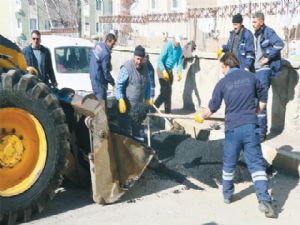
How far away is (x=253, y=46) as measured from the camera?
24.7ft

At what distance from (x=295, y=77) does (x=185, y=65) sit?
12.1 feet

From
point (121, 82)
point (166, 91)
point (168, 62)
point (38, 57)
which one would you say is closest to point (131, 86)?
point (121, 82)

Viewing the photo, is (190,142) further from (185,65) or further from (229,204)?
(185,65)

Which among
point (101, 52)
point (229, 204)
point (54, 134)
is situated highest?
point (101, 52)

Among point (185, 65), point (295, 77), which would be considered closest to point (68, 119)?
point (295, 77)

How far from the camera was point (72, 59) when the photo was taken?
34.5ft

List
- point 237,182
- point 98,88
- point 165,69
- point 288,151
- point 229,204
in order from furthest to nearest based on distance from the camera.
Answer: point 165,69
point 98,88
point 288,151
point 237,182
point 229,204

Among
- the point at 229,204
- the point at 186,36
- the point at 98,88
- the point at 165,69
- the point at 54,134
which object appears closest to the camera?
the point at 54,134

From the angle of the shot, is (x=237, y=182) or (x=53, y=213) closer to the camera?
(x=53, y=213)

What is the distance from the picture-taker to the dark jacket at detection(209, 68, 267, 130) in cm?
525

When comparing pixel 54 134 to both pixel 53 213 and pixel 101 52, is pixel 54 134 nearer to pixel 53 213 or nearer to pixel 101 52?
pixel 53 213

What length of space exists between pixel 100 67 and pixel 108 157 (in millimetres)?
2637

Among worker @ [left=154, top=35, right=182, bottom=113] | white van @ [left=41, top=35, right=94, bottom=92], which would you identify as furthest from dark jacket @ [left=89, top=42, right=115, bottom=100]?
worker @ [left=154, top=35, right=182, bottom=113]

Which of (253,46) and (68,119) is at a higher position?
(253,46)
